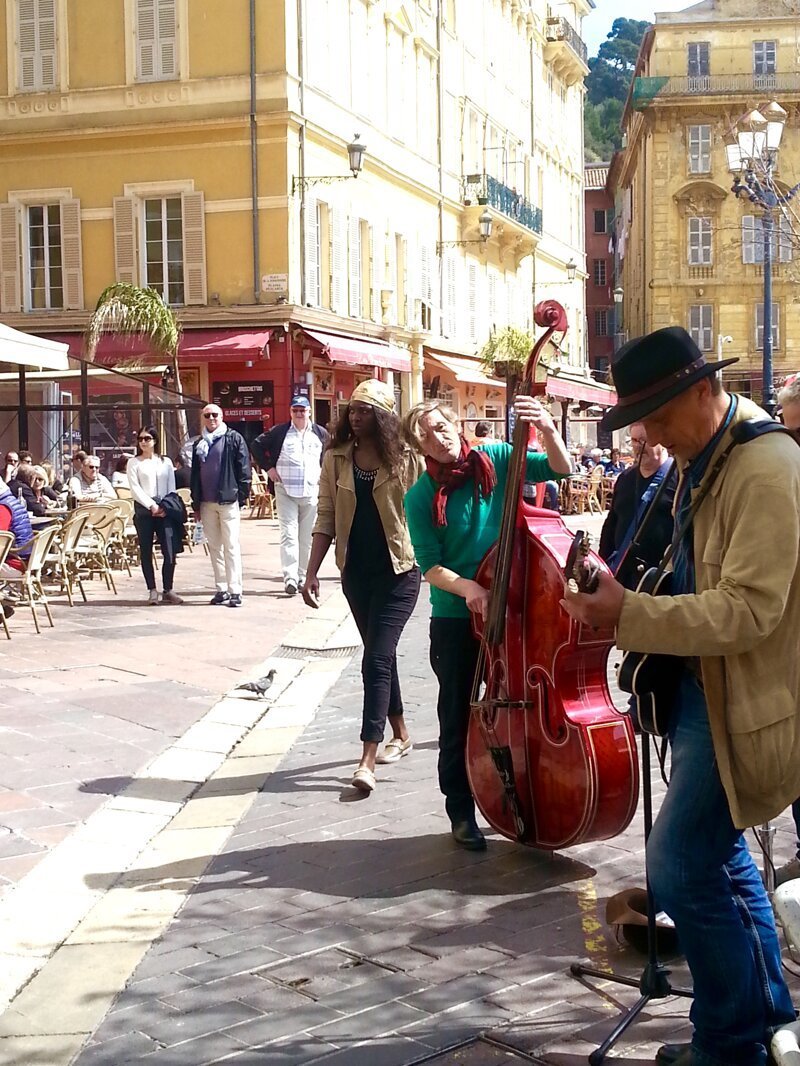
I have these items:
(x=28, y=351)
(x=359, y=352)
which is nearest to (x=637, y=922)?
(x=28, y=351)

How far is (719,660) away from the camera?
9.26 feet

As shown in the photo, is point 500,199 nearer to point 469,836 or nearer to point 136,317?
point 136,317

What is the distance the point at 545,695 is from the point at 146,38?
24166 mm

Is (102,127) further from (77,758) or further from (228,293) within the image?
(77,758)

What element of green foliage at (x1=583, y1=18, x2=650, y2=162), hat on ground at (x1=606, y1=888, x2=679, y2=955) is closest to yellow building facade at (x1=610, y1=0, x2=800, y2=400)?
green foliage at (x1=583, y1=18, x2=650, y2=162)

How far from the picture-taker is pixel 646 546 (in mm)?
5359

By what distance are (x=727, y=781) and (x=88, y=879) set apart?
2.83 metres

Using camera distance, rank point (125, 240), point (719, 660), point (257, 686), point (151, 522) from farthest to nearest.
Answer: point (125, 240) < point (151, 522) < point (257, 686) < point (719, 660)

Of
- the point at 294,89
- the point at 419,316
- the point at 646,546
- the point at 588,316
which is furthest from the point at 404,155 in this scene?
the point at 588,316

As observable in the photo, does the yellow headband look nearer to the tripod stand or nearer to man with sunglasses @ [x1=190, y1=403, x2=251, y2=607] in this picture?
the tripod stand

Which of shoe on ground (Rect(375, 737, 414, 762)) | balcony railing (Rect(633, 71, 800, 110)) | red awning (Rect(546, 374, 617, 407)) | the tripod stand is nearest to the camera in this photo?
the tripod stand

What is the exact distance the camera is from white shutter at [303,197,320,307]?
26.3 metres

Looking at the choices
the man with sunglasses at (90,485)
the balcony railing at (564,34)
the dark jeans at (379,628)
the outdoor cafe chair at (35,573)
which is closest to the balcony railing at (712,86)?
the balcony railing at (564,34)

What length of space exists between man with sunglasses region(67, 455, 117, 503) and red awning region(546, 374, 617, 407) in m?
15.2
